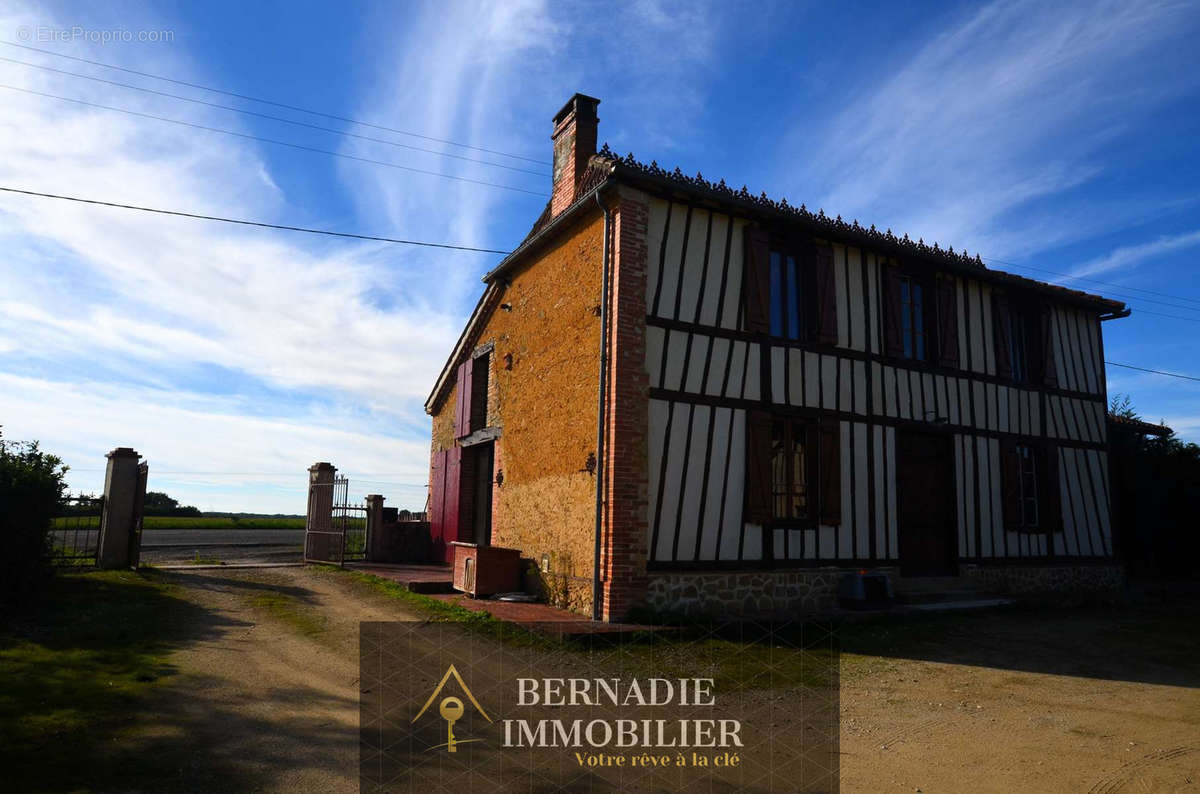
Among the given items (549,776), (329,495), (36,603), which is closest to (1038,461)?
(549,776)

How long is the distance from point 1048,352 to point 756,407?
707 centimetres

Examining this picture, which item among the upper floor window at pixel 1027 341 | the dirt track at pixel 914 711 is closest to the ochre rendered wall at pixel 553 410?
the dirt track at pixel 914 711

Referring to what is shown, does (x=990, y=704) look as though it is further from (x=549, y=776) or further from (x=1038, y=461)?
(x=1038, y=461)

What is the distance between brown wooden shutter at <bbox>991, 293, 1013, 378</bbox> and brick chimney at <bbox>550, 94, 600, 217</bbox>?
24.7 feet

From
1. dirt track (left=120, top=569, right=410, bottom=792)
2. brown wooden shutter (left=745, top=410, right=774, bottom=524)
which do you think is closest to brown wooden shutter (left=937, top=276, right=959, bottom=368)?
brown wooden shutter (left=745, top=410, right=774, bottom=524)

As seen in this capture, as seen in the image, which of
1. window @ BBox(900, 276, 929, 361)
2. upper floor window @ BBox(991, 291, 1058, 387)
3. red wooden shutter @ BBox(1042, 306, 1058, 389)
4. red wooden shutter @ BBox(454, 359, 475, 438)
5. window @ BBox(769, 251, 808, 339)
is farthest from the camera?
red wooden shutter @ BBox(454, 359, 475, 438)

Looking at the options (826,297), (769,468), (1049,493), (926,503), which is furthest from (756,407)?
(1049,493)

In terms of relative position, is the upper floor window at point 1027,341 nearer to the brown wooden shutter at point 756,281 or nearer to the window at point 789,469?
the window at point 789,469

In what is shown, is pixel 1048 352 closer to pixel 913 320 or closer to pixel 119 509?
pixel 913 320

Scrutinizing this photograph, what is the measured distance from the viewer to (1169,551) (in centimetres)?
1505

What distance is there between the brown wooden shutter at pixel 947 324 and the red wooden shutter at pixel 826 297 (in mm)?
2374

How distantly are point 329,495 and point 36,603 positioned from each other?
5911 mm

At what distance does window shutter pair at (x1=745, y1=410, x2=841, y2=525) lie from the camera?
9.71 m

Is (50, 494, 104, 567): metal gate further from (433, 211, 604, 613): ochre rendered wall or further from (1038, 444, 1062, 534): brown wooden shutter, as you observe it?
(1038, 444, 1062, 534): brown wooden shutter
